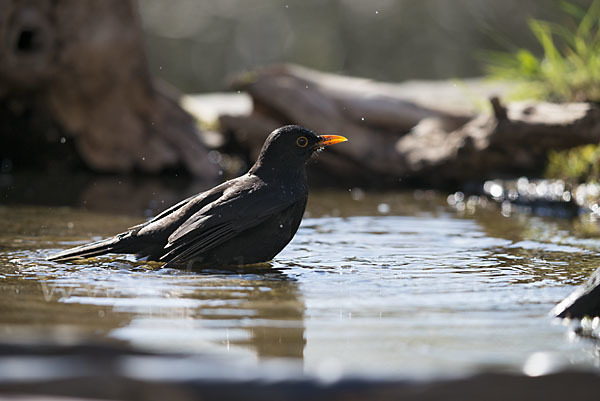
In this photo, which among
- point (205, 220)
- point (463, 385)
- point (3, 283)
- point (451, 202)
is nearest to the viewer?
point (463, 385)

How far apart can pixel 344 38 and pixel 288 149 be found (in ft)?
73.3

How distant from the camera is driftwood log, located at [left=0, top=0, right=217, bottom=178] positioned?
944 cm

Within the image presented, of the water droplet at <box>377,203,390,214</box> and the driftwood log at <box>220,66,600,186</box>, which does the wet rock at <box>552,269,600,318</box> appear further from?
the driftwood log at <box>220,66,600,186</box>

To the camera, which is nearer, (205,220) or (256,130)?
(205,220)

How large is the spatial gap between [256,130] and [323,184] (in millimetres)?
1014

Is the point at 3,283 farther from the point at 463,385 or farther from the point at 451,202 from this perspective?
the point at 451,202

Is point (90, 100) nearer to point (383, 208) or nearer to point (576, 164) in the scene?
point (383, 208)

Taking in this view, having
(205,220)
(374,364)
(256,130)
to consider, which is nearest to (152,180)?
(256,130)

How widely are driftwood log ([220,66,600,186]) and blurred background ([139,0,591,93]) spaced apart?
49.3 feet

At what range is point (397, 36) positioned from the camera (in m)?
27.2

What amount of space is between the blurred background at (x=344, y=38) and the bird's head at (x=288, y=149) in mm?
19425

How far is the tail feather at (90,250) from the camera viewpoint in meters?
5.11

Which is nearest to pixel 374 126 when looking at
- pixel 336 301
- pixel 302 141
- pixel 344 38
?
pixel 302 141

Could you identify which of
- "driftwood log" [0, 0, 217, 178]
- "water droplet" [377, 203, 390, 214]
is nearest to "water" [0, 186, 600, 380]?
"water droplet" [377, 203, 390, 214]
